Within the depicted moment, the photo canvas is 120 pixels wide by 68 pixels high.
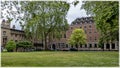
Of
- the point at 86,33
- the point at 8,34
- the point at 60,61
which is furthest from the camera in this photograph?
the point at 86,33

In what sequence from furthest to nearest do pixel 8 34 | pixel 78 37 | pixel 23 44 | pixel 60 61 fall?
pixel 8 34 < pixel 78 37 < pixel 23 44 < pixel 60 61

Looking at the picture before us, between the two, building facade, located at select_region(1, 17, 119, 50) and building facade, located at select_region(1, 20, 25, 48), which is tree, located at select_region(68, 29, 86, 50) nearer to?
building facade, located at select_region(1, 17, 119, 50)

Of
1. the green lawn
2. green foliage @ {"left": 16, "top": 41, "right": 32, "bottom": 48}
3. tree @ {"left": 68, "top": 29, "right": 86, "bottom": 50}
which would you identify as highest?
tree @ {"left": 68, "top": 29, "right": 86, "bottom": 50}

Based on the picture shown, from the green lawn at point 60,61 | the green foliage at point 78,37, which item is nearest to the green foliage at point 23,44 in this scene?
the green foliage at point 78,37

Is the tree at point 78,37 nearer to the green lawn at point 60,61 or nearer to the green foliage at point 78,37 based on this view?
the green foliage at point 78,37

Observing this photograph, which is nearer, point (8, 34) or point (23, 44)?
point (23, 44)

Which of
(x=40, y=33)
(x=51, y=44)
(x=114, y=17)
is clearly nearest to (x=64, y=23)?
(x=40, y=33)

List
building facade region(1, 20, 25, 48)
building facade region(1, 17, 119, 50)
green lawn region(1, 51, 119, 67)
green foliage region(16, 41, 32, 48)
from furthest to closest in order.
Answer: building facade region(1, 17, 119, 50) → building facade region(1, 20, 25, 48) → green foliage region(16, 41, 32, 48) → green lawn region(1, 51, 119, 67)

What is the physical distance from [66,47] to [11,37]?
684 inches

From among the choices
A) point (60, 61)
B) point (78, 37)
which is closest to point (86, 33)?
point (78, 37)

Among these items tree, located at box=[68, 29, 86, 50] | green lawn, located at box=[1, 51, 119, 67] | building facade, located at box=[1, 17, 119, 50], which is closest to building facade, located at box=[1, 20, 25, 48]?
building facade, located at box=[1, 17, 119, 50]

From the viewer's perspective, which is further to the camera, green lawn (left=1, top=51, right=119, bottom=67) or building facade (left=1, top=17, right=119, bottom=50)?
building facade (left=1, top=17, right=119, bottom=50)

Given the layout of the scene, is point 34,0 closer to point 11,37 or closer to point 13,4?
point 13,4

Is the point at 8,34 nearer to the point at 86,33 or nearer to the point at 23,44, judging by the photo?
the point at 23,44
